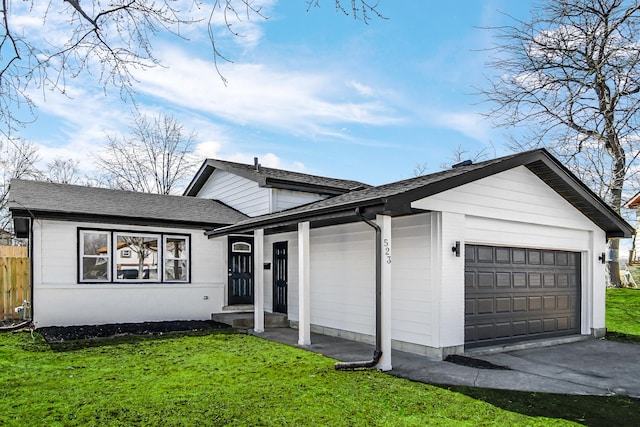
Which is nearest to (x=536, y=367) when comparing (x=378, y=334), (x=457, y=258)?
(x=457, y=258)

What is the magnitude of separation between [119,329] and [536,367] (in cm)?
830

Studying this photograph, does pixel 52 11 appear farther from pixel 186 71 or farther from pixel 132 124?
pixel 132 124

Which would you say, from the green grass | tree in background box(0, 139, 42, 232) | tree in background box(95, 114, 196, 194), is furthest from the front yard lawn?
tree in background box(95, 114, 196, 194)

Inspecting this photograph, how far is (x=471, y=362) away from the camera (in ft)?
25.0

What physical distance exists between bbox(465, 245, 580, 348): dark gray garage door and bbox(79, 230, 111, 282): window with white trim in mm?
8253

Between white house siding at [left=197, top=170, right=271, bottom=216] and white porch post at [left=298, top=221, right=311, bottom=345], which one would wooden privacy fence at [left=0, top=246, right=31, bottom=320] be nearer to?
white house siding at [left=197, top=170, right=271, bottom=216]

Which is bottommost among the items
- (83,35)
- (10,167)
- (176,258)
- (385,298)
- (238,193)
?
(385,298)

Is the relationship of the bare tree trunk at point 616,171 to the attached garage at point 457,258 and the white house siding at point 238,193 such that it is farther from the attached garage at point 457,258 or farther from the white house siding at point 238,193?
the white house siding at point 238,193

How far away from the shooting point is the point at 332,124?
16141 millimetres

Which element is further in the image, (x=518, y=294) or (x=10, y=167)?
(x=10, y=167)

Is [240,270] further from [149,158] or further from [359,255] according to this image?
[149,158]

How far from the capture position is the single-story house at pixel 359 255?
807 cm

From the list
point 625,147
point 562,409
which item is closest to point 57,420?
point 562,409

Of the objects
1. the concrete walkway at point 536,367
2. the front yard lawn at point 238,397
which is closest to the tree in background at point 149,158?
the concrete walkway at point 536,367
